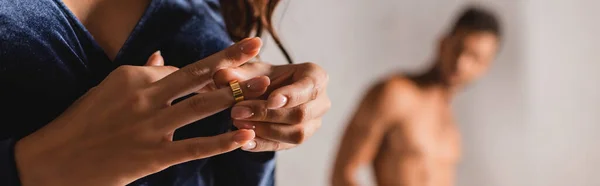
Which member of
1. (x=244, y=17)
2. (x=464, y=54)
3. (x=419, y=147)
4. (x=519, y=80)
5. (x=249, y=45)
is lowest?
(x=519, y=80)

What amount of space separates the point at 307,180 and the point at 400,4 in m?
0.57

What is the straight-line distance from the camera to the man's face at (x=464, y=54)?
5.32ft

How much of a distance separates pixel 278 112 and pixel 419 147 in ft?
3.69

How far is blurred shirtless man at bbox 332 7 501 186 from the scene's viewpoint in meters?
1.46

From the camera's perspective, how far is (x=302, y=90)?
0.45 meters

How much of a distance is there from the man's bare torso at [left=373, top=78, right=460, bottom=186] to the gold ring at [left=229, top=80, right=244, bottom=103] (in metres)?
1.10

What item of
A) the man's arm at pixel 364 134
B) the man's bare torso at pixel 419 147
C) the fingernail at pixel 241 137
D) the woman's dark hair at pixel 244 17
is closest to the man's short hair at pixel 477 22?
the man's bare torso at pixel 419 147

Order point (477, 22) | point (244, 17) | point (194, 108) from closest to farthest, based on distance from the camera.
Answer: point (194, 108)
point (244, 17)
point (477, 22)

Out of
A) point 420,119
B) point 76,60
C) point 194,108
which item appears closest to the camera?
point 194,108

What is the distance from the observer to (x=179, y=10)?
55cm

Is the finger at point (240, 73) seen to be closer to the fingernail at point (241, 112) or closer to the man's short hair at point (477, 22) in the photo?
the fingernail at point (241, 112)

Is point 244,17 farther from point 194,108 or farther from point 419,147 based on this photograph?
point 419,147

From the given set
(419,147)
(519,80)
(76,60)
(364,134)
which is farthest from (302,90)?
(519,80)

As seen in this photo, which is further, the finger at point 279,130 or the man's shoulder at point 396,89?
the man's shoulder at point 396,89
